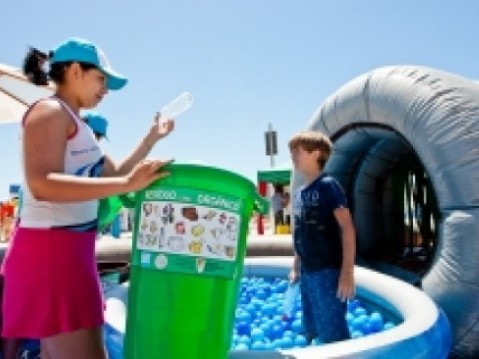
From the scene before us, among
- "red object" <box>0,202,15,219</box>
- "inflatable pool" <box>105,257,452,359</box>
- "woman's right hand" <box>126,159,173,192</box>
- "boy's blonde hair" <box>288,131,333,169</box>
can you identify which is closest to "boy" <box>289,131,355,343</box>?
"boy's blonde hair" <box>288,131,333,169</box>

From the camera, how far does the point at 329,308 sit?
2746mm

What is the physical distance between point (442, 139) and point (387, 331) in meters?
1.67

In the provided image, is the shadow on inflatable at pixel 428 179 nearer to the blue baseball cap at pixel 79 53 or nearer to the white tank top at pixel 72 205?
the white tank top at pixel 72 205

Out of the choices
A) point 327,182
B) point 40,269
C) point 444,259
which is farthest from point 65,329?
point 444,259

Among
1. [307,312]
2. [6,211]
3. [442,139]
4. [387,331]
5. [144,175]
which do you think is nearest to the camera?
[144,175]

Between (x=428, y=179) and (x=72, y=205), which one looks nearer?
(x=72, y=205)

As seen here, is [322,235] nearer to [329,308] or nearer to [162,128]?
[329,308]

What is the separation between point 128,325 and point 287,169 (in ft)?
37.4

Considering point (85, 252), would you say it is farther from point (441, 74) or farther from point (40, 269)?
point (441, 74)

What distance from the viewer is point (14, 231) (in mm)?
1507

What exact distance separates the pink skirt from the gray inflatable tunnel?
8.65 feet

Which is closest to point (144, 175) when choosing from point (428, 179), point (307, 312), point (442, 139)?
point (307, 312)

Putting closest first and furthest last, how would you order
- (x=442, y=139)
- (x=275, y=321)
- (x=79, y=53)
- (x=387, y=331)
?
(x=79, y=53) → (x=387, y=331) → (x=442, y=139) → (x=275, y=321)

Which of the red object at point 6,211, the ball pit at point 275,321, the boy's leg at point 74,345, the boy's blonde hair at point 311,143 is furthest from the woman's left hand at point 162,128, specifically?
the red object at point 6,211
